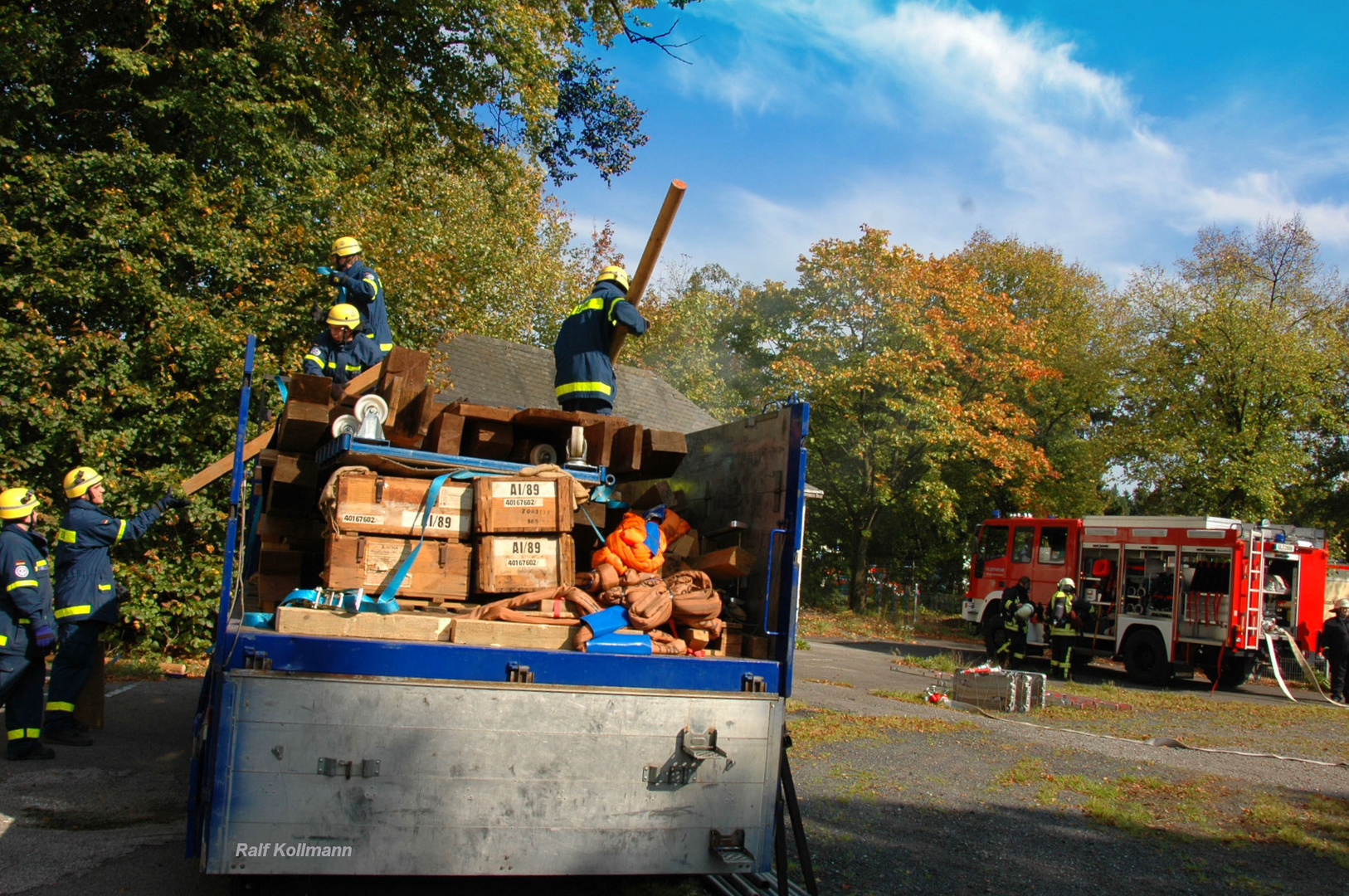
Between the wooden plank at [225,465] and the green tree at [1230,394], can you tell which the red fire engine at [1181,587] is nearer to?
the green tree at [1230,394]

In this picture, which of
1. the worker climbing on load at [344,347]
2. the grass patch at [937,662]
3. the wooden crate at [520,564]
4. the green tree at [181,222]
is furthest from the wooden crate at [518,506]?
the grass patch at [937,662]

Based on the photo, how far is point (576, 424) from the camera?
477cm

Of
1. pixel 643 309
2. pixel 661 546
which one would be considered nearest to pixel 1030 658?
pixel 661 546

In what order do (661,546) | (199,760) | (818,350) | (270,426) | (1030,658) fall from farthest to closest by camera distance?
(818,350)
(1030,658)
(270,426)
(661,546)
(199,760)

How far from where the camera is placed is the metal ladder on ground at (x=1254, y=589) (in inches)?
569

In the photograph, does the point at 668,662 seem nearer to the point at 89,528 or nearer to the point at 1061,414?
the point at 89,528

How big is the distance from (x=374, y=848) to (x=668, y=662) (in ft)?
4.14

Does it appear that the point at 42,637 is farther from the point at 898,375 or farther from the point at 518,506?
the point at 898,375

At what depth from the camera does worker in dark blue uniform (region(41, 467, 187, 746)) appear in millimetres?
6617

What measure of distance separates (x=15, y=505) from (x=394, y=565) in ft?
13.3

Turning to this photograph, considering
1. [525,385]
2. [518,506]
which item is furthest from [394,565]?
[525,385]

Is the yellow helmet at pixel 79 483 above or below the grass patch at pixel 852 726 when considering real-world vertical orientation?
above

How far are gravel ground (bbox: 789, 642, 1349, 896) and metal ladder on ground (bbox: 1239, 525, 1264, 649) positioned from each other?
14.6 ft

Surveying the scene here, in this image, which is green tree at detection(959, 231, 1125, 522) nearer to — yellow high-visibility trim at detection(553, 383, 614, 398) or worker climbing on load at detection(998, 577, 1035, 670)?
worker climbing on load at detection(998, 577, 1035, 670)
